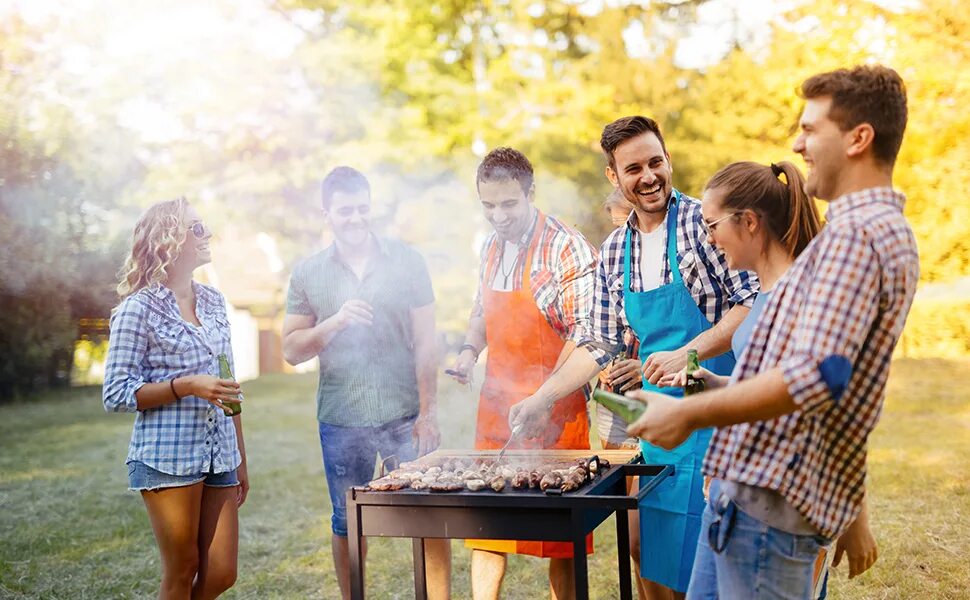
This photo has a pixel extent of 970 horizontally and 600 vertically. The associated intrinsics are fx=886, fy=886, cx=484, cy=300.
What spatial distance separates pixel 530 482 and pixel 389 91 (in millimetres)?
13309

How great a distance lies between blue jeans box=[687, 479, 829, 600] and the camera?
1830 millimetres

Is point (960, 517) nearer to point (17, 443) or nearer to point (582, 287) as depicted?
→ point (582, 287)

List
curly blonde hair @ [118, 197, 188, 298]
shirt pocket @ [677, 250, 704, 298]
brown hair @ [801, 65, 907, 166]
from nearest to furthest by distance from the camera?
brown hair @ [801, 65, 907, 166] → shirt pocket @ [677, 250, 704, 298] → curly blonde hair @ [118, 197, 188, 298]

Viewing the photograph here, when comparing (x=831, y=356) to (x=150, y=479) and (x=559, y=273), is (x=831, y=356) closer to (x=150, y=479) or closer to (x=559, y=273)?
(x=559, y=273)

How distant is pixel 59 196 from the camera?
1193cm

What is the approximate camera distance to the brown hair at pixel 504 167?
139 inches

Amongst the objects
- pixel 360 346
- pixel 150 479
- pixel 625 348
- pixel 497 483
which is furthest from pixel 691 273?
pixel 150 479

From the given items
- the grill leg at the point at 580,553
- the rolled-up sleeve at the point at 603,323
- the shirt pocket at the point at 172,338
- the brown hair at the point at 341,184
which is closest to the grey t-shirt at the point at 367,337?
the brown hair at the point at 341,184

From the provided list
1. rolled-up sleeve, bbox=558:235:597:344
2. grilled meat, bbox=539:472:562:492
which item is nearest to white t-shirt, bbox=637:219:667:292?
rolled-up sleeve, bbox=558:235:597:344

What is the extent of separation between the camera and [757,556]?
6.07 feet

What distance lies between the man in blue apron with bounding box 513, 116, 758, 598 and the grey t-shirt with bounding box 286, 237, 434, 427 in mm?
911

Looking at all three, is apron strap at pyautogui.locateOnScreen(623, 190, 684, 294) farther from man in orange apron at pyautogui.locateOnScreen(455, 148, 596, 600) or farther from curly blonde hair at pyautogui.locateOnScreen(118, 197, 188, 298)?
curly blonde hair at pyautogui.locateOnScreen(118, 197, 188, 298)

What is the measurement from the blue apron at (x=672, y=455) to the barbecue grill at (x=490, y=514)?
0.47 feet

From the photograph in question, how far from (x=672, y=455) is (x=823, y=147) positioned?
1.43 metres
